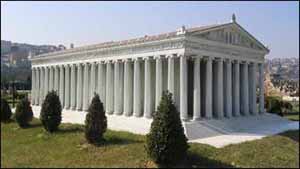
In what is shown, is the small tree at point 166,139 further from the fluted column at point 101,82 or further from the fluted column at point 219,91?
the fluted column at point 101,82

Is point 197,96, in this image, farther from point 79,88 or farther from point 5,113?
point 5,113

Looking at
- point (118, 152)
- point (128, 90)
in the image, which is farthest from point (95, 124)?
point (128, 90)

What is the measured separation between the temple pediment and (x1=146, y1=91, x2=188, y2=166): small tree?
14.4 metres

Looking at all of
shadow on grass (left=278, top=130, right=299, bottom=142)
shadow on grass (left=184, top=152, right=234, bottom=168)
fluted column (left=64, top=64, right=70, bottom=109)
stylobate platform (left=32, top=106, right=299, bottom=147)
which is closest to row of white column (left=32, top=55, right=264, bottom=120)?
A: fluted column (left=64, top=64, right=70, bottom=109)

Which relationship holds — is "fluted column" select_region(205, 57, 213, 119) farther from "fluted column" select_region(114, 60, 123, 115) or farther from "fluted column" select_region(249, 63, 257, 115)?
"fluted column" select_region(114, 60, 123, 115)

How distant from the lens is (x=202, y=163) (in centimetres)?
2150

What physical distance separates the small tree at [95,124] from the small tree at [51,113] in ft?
19.9

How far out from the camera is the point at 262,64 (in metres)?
45.2

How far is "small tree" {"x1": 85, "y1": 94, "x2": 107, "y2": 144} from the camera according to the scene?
26.3 metres

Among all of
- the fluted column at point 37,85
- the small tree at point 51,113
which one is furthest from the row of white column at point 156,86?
the fluted column at point 37,85

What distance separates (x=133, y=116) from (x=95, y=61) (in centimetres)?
981

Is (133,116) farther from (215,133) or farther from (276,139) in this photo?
(276,139)

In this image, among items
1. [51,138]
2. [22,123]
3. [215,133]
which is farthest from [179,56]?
[22,123]

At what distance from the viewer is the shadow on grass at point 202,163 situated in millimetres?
21172
